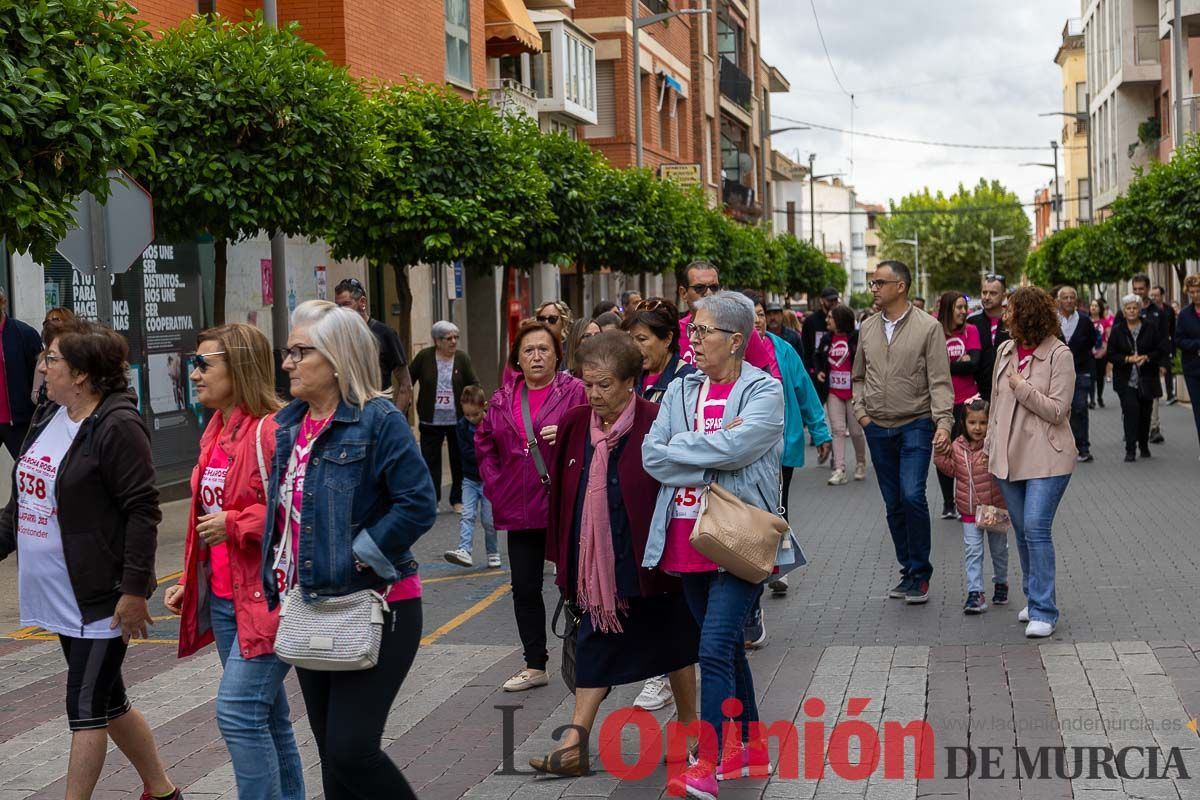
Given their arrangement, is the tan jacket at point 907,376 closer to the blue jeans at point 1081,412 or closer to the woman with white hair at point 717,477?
the woman with white hair at point 717,477

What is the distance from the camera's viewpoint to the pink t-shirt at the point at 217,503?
520 cm

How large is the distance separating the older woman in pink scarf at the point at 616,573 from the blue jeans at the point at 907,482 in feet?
11.2

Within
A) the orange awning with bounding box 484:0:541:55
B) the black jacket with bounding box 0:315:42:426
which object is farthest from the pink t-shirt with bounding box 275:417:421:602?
the orange awning with bounding box 484:0:541:55

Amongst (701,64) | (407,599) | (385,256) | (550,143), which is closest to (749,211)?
(701,64)

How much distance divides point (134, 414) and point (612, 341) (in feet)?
5.88

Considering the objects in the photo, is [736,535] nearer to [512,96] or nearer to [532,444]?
[532,444]

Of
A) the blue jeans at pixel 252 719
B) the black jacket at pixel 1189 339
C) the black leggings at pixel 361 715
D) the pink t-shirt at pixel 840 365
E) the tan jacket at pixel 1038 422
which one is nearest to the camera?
the black leggings at pixel 361 715

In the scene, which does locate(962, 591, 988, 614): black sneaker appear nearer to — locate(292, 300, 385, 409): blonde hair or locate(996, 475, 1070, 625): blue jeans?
locate(996, 475, 1070, 625): blue jeans

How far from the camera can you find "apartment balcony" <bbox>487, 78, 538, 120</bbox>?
3105cm

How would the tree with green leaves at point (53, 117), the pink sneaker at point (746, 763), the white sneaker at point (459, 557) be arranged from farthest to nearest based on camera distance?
1. the white sneaker at point (459, 557)
2. the tree with green leaves at point (53, 117)
3. the pink sneaker at point (746, 763)

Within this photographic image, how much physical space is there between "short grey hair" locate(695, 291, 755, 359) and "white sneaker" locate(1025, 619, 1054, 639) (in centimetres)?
319

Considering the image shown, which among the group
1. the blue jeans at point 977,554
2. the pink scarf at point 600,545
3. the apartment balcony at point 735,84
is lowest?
the blue jeans at point 977,554

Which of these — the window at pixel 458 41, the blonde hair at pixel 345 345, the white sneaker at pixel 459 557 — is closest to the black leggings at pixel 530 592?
the blonde hair at pixel 345 345

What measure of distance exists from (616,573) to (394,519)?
170 cm
